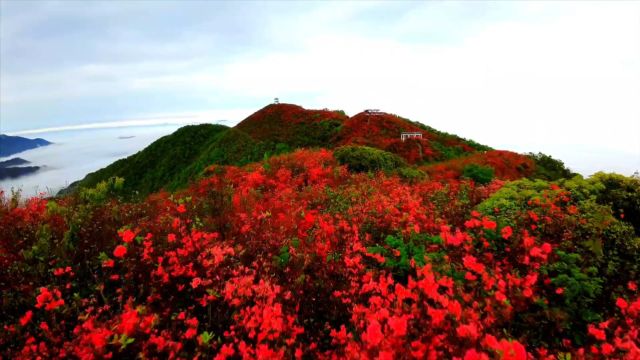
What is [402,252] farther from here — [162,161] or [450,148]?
[162,161]

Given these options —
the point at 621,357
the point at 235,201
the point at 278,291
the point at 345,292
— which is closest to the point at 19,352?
the point at 278,291

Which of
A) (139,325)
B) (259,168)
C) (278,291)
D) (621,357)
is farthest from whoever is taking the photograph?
(259,168)

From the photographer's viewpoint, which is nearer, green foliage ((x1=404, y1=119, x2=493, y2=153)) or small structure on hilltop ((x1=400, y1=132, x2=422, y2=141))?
green foliage ((x1=404, y1=119, x2=493, y2=153))

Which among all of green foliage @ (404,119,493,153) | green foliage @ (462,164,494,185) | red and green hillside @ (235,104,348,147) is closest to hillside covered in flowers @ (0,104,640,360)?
green foliage @ (462,164,494,185)

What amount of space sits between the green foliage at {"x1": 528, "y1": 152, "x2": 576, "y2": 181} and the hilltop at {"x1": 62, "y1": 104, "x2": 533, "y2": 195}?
978mm

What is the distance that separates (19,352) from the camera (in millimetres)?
4250

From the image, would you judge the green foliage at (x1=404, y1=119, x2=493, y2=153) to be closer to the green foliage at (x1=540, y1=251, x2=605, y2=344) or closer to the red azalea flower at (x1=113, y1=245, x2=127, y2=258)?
the green foliage at (x1=540, y1=251, x2=605, y2=344)

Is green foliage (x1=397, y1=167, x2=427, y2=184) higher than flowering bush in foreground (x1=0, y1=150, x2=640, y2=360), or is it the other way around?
green foliage (x1=397, y1=167, x2=427, y2=184)

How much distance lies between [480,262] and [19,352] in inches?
273

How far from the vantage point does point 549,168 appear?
2623cm

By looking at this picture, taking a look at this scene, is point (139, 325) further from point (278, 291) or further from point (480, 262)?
point (480, 262)

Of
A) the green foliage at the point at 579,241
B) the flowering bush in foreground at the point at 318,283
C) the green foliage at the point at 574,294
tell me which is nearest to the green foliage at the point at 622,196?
the green foliage at the point at 579,241

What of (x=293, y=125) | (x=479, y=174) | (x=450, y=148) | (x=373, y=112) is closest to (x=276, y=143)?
(x=293, y=125)

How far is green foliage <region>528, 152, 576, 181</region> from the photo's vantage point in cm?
2453
